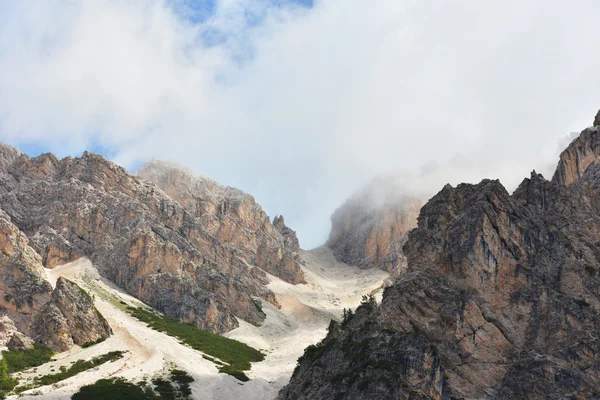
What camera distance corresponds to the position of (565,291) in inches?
2319

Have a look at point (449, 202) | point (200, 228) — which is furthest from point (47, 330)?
point (200, 228)

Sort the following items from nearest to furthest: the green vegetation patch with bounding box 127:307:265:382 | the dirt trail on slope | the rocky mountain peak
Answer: the dirt trail on slope < the rocky mountain peak < the green vegetation patch with bounding box 127:307:265:382

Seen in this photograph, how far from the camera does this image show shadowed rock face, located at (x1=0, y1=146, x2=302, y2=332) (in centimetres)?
15162

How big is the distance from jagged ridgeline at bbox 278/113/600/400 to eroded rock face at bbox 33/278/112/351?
1949 inches

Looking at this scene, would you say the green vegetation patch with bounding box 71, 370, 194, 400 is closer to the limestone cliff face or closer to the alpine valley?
the alpine valley

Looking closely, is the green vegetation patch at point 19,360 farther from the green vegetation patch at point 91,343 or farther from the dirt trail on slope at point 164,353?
the green vegetation patch at point 91,343

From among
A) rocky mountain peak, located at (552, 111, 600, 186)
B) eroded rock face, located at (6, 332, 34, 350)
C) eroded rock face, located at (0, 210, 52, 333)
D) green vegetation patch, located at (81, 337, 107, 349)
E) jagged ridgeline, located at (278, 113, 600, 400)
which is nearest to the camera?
jagged ridgeline, located at (278, 113, 600, 400)

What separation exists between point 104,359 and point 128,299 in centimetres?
5310

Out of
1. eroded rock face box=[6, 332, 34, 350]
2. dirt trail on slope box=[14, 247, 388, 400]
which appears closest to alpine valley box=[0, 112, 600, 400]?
eroded rock face box=[6, 332, 34, 350]

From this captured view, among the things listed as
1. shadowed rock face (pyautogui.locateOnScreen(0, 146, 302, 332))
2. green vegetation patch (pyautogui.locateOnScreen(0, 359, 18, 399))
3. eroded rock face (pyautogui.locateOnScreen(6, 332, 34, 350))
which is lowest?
green vegetation patch (pyautogui.locateOnScreen(0, 359, 18, 399))

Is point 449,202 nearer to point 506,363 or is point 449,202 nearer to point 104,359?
point 506,363

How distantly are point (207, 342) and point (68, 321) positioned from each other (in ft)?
101

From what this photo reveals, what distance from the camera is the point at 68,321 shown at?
10225cm

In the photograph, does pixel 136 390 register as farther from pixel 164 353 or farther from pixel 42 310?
pixel 42 310
